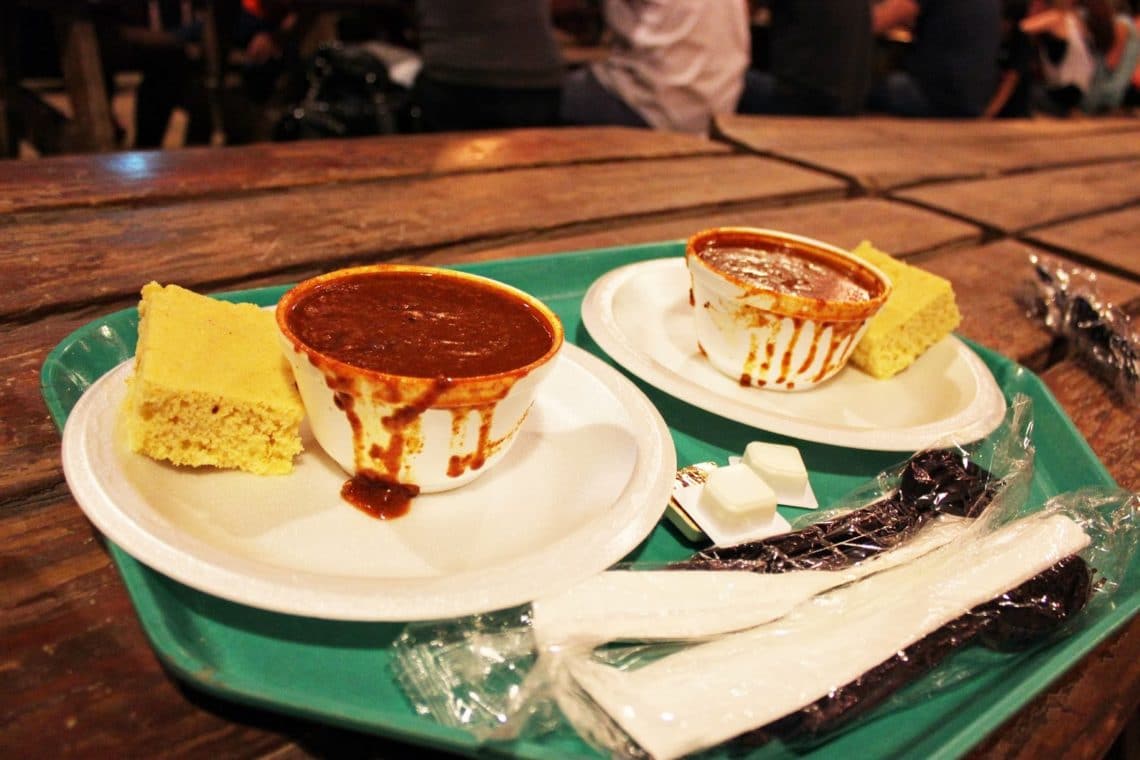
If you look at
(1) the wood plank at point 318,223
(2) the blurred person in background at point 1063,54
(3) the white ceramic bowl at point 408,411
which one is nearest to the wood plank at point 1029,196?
(1) the wood plank at point 318,223

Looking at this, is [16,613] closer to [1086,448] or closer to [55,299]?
[55,299]

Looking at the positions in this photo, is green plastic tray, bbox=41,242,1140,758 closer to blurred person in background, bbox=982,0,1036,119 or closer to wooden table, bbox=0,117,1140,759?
wooden table, bbox=0,117,1140,759

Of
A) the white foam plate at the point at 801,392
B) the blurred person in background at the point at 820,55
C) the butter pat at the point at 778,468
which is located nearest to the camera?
the butter pat at the point at 778,468

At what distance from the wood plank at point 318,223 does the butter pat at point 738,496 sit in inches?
36.6

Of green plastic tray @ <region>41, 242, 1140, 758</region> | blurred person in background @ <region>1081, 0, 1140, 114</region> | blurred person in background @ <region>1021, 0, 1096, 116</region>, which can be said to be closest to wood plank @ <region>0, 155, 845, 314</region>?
green plastic tray @ <region>41, 242, 1140, 758</region>

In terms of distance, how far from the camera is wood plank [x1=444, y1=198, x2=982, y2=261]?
1816mm

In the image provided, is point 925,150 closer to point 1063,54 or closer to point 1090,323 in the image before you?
point 1090,323

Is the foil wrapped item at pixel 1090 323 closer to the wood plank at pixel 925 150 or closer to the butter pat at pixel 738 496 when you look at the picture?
the wood plank at pixel 925 150

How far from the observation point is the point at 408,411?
86cm

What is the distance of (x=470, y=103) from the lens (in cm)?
369

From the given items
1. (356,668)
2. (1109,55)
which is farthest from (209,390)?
(1109,55)

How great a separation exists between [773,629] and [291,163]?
174 cm

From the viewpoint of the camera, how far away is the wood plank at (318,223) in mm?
1368

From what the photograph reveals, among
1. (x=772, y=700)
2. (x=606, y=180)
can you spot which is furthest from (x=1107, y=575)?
(x=606, y=180)
